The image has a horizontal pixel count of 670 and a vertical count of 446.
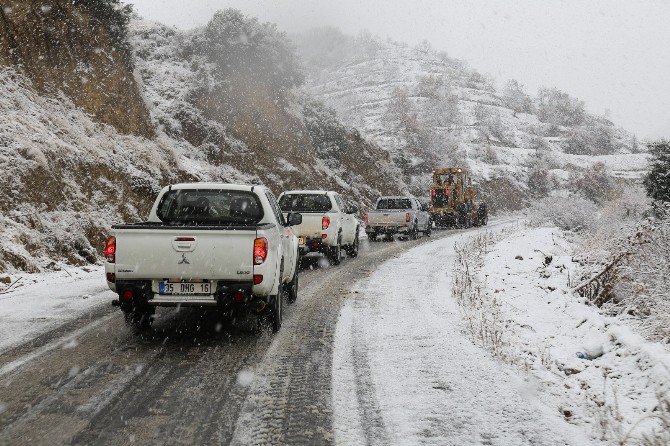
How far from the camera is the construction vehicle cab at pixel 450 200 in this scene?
33.7 m

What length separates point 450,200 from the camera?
3366 cm

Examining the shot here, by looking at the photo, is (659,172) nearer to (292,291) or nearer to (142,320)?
(292,291)

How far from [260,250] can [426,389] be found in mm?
2428

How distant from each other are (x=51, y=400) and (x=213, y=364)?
5.07 ft

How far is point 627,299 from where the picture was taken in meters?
8.09

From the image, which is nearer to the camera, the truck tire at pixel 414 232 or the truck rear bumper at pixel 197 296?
the truck rear bumper at pixel 197 296

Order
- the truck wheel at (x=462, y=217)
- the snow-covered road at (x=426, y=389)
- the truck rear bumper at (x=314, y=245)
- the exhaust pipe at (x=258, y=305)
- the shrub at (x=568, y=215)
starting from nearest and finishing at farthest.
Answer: the snow-covered road at (x=426, y=389) → the exhaust pipe at (x=258, y=305) → the truck rear bumper at (x=314, y=245) → the shrub at (x=568, y=215) → the truck wheel at (x=462, y=217)

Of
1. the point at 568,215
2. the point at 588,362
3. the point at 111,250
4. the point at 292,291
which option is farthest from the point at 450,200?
the point at 111,250

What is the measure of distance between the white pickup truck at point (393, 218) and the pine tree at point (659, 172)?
11238 mm

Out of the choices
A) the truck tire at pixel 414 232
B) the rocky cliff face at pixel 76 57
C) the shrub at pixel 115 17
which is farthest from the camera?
the truck tire at pixel 414 232

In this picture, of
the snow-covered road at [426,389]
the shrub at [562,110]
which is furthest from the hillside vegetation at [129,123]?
the shrub at [562,110]

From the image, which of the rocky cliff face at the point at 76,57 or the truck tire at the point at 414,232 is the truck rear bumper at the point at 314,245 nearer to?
the rocky cliff face at the point at 76,57

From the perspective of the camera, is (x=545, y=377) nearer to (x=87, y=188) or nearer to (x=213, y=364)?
(x=213, y=364)

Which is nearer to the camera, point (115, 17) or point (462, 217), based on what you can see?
point (115, 17)
